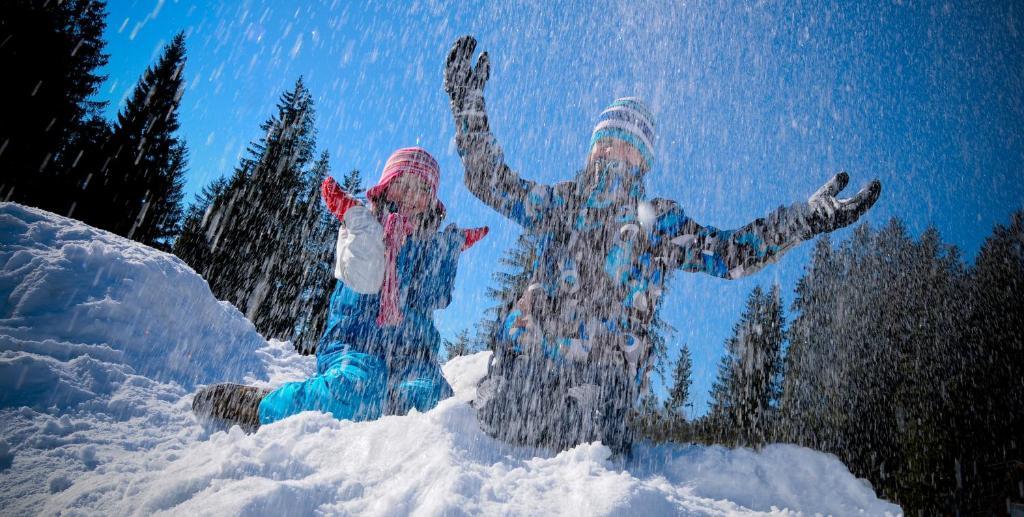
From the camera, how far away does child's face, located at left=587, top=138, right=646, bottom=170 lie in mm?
2779

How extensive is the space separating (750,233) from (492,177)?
5.20 feet

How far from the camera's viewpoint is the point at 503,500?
38.5 inches

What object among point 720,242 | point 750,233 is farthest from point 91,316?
point 750,233

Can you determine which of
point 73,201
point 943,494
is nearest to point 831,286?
point 943,494

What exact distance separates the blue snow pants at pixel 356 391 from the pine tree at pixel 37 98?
1796cm

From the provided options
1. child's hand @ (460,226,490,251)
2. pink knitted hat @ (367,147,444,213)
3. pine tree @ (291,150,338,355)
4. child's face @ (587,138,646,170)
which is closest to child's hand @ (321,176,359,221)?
pink knitted hat @ (367,147,444,213)

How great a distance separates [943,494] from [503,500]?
1507cm

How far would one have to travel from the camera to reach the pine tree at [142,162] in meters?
16.3

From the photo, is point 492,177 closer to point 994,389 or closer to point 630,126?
point 630,126

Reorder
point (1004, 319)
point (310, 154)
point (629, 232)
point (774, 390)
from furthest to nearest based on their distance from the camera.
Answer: point (310, 154) → point (774, 390) → point (1004, 319) → point (629, 232)

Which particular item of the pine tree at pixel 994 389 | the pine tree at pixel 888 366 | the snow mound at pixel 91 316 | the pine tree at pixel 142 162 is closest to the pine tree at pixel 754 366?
the pine tree at pixel 888 366

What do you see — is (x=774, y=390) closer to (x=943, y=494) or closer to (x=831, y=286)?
(x=831, y=286)

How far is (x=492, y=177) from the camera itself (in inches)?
98.7

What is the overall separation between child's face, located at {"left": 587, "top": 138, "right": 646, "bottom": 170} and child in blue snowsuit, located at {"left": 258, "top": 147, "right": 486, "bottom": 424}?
102 cm
